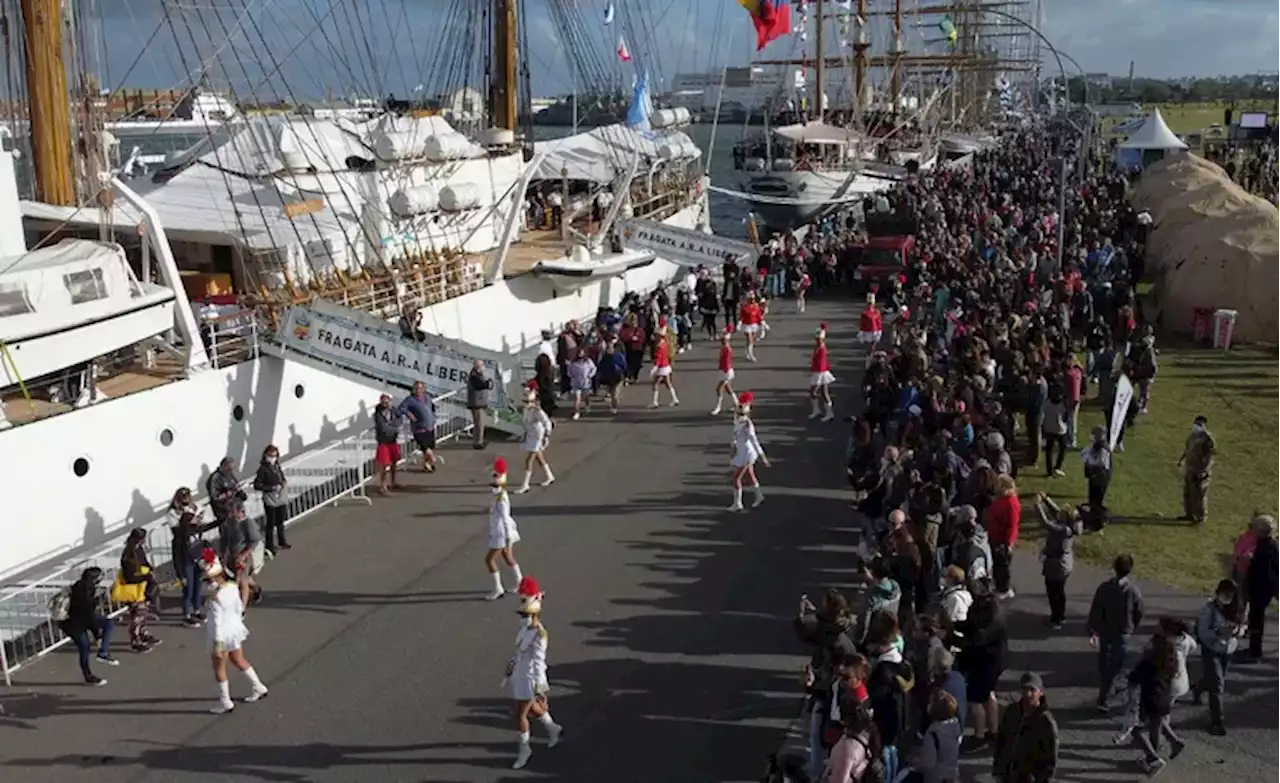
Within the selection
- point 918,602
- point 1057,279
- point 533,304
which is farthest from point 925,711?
point 533,304

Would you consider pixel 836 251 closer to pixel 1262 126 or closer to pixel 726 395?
pixel 726 395

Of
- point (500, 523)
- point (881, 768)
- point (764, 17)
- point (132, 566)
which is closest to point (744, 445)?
point (500, 523)

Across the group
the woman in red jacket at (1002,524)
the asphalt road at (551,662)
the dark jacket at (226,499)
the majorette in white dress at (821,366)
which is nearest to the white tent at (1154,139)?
the majorette in white dress at (821,366)

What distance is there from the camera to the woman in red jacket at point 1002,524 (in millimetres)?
10242

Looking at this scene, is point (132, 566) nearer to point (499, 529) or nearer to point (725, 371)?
point (499, 529)

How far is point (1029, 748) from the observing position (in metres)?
6.85

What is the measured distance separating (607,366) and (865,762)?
11.9 meters

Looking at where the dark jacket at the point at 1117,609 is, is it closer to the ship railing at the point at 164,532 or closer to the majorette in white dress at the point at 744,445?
the majorette in white dress at the point at 744,445

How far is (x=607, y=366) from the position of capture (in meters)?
18.0

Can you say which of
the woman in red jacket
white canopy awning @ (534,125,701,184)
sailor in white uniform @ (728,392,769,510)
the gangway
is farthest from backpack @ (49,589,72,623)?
white canopy awning @ (534,125,701,184)

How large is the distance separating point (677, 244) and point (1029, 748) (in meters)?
21.3

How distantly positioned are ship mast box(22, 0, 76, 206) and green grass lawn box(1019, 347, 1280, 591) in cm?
1371

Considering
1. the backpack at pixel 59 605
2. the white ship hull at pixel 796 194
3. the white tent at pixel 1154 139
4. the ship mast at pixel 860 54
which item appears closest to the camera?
the backpack at pixel 59 605

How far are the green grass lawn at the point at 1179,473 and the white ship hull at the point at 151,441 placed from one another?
962 centimetres
